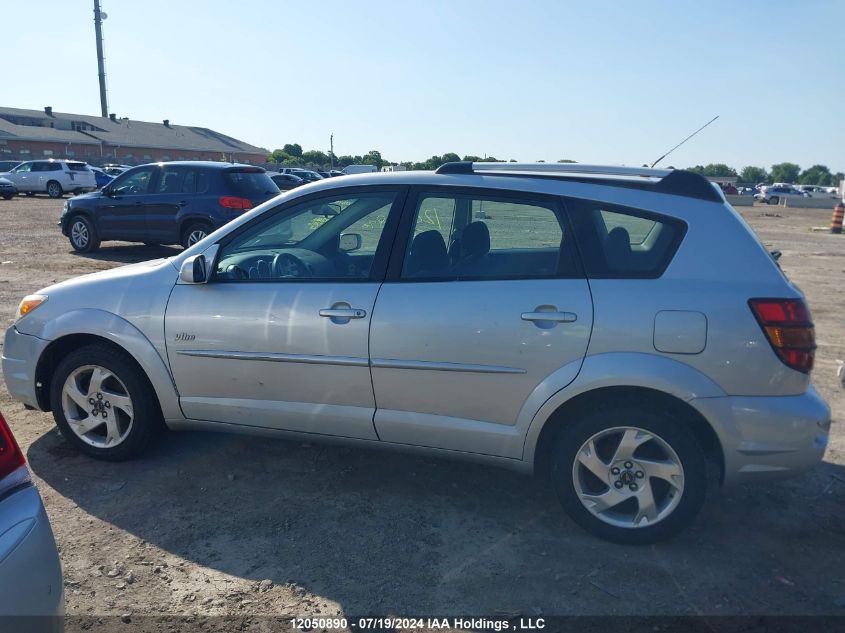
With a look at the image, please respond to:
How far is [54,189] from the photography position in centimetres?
3209

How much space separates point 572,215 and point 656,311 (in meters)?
0.65

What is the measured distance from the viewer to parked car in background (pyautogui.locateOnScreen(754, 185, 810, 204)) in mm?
51000

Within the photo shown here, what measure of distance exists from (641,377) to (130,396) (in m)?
2.90

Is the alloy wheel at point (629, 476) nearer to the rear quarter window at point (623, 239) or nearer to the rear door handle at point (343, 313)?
the rear quarter window at point (623, 239)

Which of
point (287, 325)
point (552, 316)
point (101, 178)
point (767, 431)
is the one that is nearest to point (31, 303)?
point (287, 325)

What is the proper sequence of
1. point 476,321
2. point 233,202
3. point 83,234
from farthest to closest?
point 83,234 → point 233,202 → point 476,321

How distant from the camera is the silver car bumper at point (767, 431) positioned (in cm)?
309

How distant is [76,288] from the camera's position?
162 inches

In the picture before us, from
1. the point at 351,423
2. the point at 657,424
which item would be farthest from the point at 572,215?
the point at 351,423

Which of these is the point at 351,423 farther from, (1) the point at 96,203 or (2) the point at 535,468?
(1) the point at 96,203

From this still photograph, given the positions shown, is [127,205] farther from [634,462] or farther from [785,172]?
[785,172]

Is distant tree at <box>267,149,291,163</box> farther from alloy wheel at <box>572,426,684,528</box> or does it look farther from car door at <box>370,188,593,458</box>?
alloy wheel at <box>572,426,684,528</box>

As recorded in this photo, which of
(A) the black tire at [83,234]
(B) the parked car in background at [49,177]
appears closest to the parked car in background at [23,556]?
(A) the black tire at [83,234]

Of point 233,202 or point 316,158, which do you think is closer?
point 233,202
